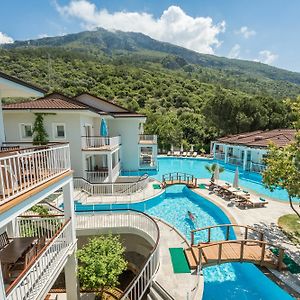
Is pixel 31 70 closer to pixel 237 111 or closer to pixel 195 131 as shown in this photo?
pixel 195 131

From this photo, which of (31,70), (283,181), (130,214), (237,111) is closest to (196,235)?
(130,214)

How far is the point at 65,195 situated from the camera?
27.5ft

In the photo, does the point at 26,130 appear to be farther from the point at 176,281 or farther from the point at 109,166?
the point at 176,281

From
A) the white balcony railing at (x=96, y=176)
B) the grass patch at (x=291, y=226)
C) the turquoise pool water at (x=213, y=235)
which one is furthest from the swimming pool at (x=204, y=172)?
the white balcony railing at (x=96, y=176)

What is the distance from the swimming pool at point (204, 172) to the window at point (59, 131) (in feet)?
32.8

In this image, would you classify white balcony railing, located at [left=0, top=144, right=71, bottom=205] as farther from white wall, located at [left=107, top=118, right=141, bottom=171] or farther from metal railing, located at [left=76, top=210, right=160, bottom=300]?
white wall, located at [left=107, top=118, right=141, bottom=171]

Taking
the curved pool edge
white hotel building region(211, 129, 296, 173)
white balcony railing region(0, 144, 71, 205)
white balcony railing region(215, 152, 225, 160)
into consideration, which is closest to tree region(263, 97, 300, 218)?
the curved pool edge

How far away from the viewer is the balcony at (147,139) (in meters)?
27.3

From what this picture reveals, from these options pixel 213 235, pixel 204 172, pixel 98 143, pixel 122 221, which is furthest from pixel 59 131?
pixel 204 172

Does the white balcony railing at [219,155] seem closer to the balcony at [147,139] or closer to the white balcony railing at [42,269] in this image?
the balcony at [147,139]

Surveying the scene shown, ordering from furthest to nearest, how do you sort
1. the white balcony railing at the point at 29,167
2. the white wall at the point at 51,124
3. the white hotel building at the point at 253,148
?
1. the white hotel building at the point at 253,148
2. the white wall at the point at 51,124
3. the white balcony railing at the point at 29,167

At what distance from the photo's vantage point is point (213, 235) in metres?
13.1

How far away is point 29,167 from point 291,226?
46.4 ft

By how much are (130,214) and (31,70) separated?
65.9 metres
